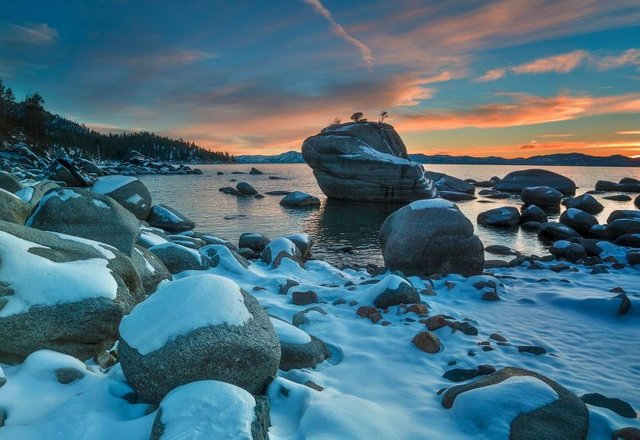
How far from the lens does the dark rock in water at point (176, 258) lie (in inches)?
313

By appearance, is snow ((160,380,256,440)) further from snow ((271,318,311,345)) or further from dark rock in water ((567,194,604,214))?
dark rock in water ((567,194,604,214))

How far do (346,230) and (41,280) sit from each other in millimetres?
17397

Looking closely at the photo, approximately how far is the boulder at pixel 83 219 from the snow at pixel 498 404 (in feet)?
17.7

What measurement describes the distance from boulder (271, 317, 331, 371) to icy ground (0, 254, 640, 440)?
0.13 meters

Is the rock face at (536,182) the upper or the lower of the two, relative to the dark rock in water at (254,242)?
upper

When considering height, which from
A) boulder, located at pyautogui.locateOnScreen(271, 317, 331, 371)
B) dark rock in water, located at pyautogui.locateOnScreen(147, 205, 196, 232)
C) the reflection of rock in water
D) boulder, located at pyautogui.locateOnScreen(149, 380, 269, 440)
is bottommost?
the reflection of rock in water

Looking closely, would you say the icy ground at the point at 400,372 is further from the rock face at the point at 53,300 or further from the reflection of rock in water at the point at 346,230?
the reflection of rock in water at the point at 346,230

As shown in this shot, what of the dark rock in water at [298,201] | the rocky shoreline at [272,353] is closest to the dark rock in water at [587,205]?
the dark rock in water at [298,201]

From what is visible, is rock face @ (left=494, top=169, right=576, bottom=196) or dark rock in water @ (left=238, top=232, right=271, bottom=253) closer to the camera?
dark rock in water @ (left=238, top=232, right=271, bottom=253)

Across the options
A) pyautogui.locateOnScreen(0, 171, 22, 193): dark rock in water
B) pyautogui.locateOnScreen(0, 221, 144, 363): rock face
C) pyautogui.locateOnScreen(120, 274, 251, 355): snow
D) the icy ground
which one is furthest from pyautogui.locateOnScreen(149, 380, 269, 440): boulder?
pyautogui.locateOnScreen(0, 171, 22, 193): dark rock in water

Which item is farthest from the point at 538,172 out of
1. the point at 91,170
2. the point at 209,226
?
the point at 91,170

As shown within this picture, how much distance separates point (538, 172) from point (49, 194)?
53.1m

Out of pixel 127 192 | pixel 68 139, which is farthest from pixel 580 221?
pixel 68 139

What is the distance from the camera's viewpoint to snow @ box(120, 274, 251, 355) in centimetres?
324
